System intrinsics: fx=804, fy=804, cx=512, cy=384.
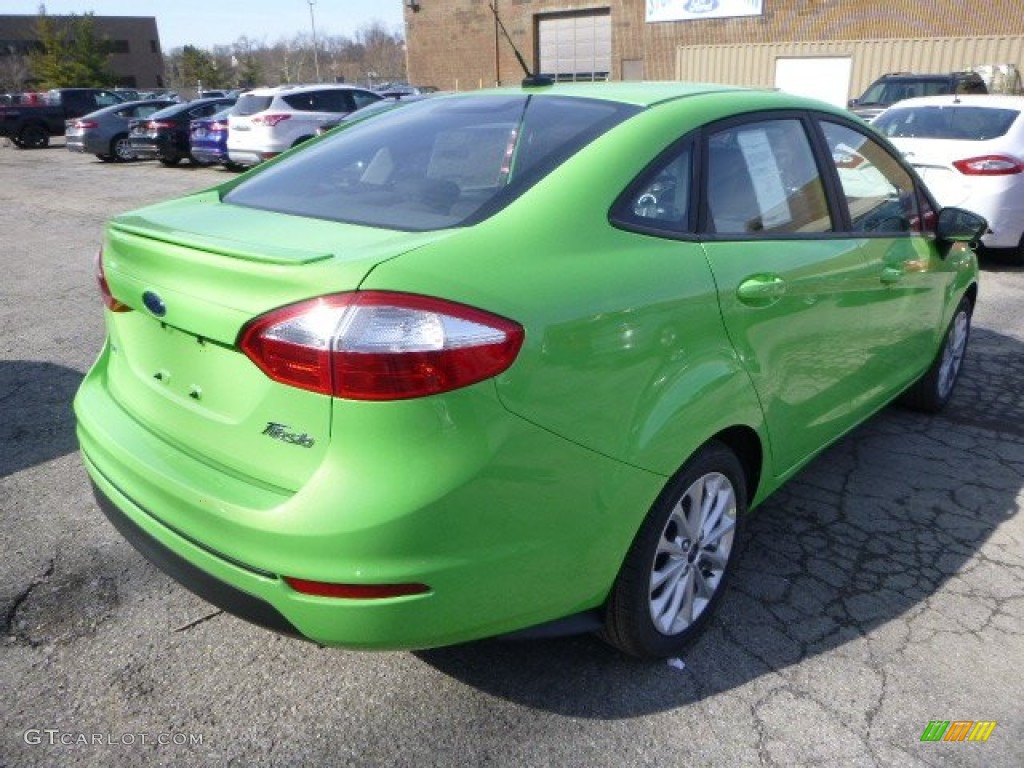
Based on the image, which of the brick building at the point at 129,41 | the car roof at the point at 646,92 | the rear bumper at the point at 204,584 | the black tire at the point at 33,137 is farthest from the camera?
the brick building at the point at 129,41

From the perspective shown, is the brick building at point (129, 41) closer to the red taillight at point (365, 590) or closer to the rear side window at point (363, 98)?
the rear side window at point (363, 98)

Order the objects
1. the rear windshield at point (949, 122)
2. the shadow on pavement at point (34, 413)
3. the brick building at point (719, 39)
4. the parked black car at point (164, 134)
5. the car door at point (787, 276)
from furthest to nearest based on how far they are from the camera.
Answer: the brick building at point (719, 39) → the parked black car at point (164, 134) → the rear windshield at point (949, 122) → the shadow on pavement at point (34, 413) → the car door at point (787, 276)

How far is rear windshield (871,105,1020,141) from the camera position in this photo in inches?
295

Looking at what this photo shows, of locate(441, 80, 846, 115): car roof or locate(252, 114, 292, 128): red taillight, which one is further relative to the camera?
locate(252, 114, 292, 128): red taillight

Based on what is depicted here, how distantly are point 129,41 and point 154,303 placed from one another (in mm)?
79890

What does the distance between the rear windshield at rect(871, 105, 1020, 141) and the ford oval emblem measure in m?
7.73

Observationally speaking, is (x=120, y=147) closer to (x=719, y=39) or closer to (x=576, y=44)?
(x=576, y=44)

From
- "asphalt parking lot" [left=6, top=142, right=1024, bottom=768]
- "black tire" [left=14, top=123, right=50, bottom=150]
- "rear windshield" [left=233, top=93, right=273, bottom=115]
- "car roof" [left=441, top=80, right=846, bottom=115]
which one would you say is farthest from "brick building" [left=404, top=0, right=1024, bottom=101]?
"asphalt parking lot" [left=6, top=142, right=1024, bottom=768]

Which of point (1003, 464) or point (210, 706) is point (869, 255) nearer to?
point (1003, 464)

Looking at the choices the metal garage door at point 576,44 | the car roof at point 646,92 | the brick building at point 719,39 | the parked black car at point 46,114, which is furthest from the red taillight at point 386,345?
the metal garage door at point 576,44

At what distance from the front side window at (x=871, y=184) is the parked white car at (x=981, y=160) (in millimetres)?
4209

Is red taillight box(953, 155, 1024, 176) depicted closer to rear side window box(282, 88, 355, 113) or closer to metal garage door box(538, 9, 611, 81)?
rear side window box(282, 88, 355, 113)

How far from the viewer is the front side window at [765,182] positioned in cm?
246

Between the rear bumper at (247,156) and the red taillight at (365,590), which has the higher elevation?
the red taillight at (365,590)
